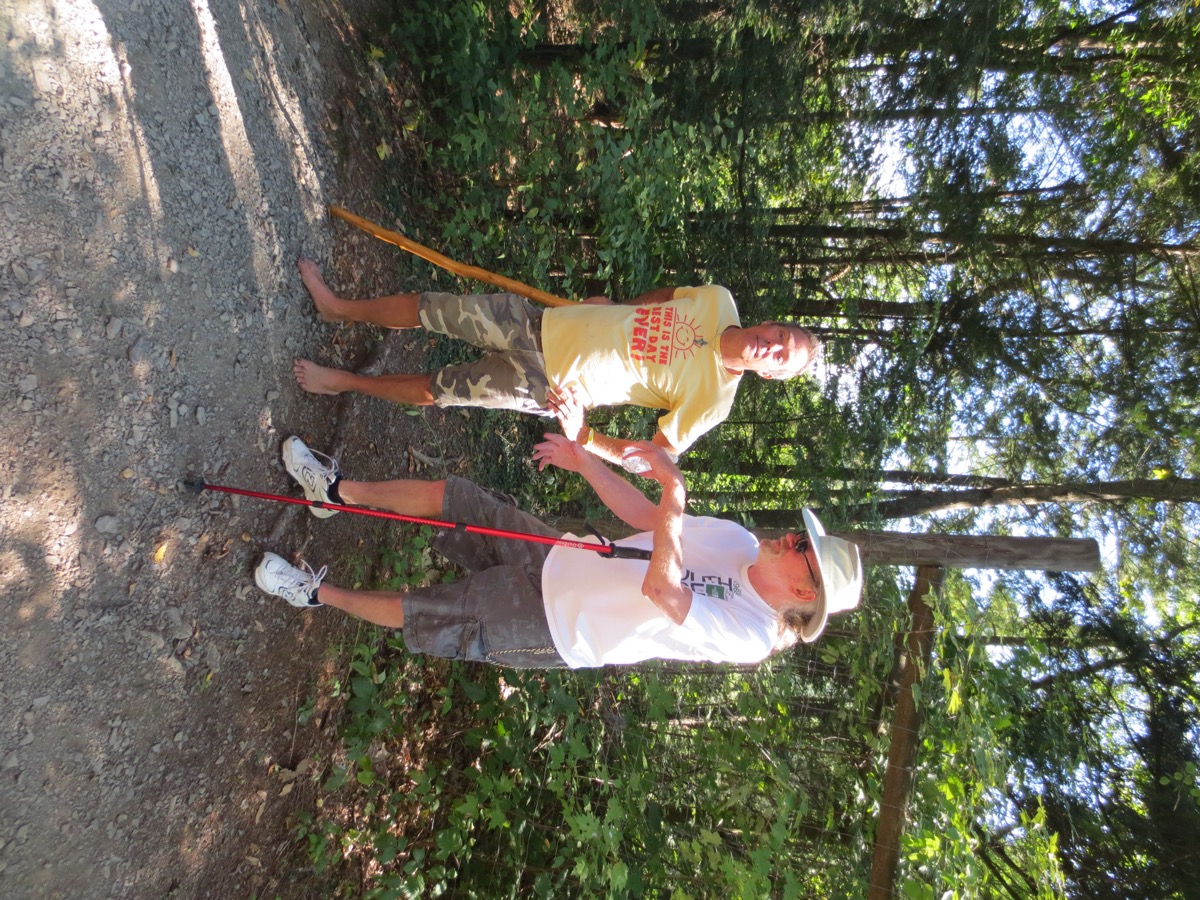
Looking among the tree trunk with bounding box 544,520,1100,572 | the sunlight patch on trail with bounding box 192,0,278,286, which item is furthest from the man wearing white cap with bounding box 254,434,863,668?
the sunlight patch on trail with bounding box 192,0,278,286

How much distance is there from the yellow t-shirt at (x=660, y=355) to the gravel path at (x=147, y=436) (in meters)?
1.55

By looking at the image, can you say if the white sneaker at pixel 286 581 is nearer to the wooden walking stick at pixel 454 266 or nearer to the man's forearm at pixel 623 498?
the man's forearm at pixel 623 498

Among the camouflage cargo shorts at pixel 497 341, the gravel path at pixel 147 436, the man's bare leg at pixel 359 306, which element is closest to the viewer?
the gravel path at pixel 147 436

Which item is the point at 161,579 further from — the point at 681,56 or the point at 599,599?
the point at 681,56

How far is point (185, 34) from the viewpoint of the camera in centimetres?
319

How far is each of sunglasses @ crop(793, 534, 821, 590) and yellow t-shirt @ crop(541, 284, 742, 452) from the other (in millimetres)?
741

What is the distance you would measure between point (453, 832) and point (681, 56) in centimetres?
544

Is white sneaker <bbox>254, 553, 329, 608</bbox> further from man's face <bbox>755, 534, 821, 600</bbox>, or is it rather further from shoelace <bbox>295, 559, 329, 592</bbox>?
man's face <bbox>755, 534, 821, 600</bbox>

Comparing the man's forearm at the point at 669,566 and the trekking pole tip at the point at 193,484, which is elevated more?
the man's forearm at the point at 669,566

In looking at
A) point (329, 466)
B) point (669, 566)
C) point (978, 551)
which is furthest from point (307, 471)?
point (978, 551)

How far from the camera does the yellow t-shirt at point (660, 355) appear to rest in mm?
3293

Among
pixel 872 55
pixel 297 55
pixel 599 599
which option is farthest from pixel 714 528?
pixel 872 55

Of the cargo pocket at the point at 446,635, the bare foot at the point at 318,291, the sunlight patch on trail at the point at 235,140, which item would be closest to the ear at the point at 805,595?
the cargo pocket at the point at 446,635

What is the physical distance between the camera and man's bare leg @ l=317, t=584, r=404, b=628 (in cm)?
335
